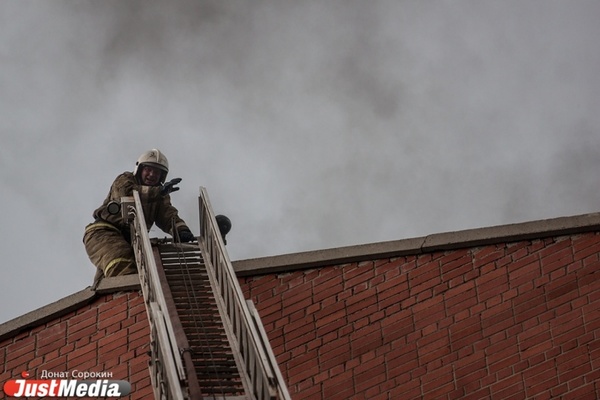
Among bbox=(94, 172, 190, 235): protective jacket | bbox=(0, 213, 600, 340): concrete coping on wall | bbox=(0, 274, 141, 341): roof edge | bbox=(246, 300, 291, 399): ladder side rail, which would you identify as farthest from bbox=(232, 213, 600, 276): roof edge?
bbox=(246, 300, 291, 399): ladder side rail

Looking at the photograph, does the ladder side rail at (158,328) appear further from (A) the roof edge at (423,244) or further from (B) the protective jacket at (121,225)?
(B) the protective jacket at (121,225)

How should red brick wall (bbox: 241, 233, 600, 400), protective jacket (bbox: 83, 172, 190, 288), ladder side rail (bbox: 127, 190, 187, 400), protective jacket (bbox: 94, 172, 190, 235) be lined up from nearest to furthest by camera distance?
ladder side rail (bbox: 127, 190, 187, 400) < red brick wall (bbox: 241, 233, 600, 400) < protective jacket (bbox: 83, 172, 190, 288) < protective jacket (bbox: 94, 172, 190, 235)

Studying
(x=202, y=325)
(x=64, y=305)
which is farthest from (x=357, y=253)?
(x=64, y=305)

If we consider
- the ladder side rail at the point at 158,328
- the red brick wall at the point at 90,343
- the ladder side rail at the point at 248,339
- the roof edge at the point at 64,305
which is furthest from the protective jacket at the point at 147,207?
the ladder side rail at the point at 248,339

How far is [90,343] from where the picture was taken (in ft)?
46.3

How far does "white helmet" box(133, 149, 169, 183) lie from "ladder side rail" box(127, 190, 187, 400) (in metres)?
2.31

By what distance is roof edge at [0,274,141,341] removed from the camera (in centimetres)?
1432

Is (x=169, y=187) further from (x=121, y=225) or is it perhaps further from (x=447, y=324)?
(x=447, y=324)

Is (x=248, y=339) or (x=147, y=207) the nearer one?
(x=248, y=339)

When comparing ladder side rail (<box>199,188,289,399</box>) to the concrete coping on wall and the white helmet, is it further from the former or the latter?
the white helmet

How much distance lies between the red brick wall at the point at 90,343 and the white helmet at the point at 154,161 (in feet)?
9.72

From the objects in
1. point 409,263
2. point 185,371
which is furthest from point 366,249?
point 185,371

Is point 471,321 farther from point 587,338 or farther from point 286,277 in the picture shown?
point 286,277

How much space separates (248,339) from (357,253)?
2976mm
